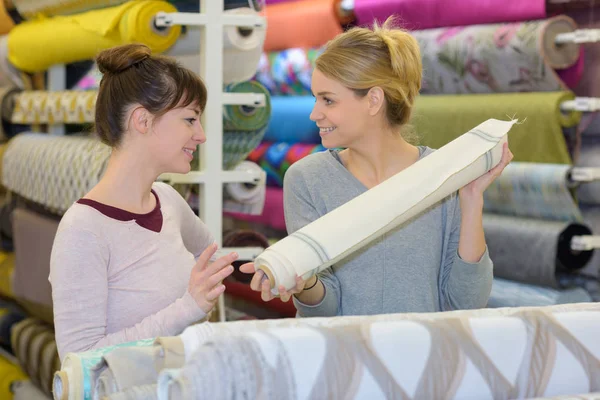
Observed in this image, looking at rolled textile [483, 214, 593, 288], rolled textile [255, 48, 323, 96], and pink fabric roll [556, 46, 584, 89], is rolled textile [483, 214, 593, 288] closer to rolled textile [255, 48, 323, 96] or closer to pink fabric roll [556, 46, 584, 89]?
pink fabric roll [556, 46, 584, 89]

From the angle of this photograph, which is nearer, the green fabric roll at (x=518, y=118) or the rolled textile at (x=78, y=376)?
the rolled textile at (x=78, y=376)

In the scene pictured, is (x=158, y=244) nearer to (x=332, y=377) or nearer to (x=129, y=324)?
(x=129, y=324)

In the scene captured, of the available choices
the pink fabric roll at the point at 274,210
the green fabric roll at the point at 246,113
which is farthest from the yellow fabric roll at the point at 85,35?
the pink fabric roll at the point at 274,210

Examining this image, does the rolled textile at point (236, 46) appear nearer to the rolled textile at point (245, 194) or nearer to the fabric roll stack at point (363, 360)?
the rolled textile at point (245, 194)

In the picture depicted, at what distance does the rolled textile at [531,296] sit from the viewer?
6.34 ft

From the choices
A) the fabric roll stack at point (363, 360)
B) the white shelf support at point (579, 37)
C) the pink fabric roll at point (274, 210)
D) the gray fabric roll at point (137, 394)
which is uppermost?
the white shelf support at point (579, 37)

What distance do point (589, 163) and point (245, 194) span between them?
0.80 meters

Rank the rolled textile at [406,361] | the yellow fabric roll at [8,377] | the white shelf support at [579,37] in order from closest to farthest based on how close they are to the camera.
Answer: the rolled textile at [406,361], the white shelf support at [579,37], the yellow fabric roll at [8,377]

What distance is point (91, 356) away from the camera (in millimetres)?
913

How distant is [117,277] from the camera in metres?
1.25

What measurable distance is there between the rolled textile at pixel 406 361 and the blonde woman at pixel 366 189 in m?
0.50

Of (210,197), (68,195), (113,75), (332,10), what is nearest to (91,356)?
(113,75)

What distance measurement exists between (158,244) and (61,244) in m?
0.16

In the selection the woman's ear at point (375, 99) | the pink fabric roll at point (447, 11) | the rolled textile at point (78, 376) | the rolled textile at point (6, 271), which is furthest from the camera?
the rolled textile at point (6, 271)
